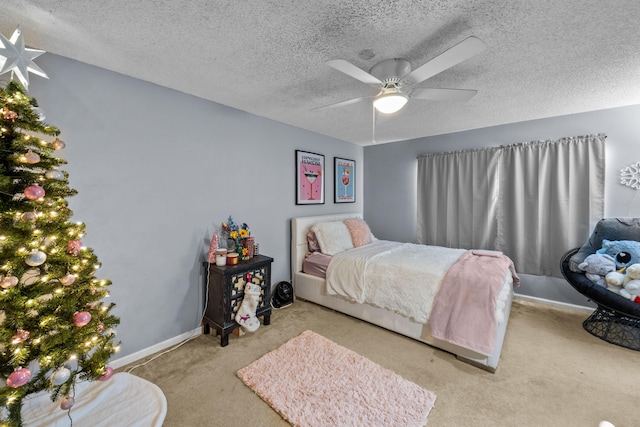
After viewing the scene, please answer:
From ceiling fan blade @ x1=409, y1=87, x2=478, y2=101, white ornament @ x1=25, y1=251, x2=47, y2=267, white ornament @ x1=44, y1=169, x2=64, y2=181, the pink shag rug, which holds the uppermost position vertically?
ceiling fan blade @ x1=409, y1=87, x2=478, y2=101

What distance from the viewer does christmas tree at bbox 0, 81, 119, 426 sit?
3.30ft

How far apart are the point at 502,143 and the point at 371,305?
9.32ft

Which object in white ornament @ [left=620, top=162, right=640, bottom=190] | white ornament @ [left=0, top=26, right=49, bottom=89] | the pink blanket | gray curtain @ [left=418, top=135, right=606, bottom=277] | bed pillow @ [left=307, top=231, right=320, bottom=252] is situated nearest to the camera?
white ornament @ [left=0, top=26, right=49, bottom=89]

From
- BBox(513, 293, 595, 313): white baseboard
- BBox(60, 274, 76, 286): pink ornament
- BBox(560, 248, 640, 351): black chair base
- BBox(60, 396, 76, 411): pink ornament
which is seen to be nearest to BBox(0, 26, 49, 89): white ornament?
BBox(60, 274, 76, 286): pink ornament

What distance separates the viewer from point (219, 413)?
161 cm

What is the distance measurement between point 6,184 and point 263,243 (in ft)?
7.27

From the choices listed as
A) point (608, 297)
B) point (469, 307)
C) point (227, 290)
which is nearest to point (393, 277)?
point (469, 307)

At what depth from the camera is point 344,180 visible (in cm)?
438

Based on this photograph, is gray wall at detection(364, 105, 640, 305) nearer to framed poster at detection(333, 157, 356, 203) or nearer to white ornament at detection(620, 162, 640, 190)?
white ornament at detection(620, 162, 640, 190)

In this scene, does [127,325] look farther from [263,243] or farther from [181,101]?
[181,101]

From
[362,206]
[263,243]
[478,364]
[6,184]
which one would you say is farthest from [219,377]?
[362,206]

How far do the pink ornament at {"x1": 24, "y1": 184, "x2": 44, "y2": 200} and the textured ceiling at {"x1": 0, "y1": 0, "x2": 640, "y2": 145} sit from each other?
99 centimetres

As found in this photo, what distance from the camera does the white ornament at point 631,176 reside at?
2754mm

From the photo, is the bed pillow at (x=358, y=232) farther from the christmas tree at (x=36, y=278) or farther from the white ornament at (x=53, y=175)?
the white ornament at (x=53, y=175)
